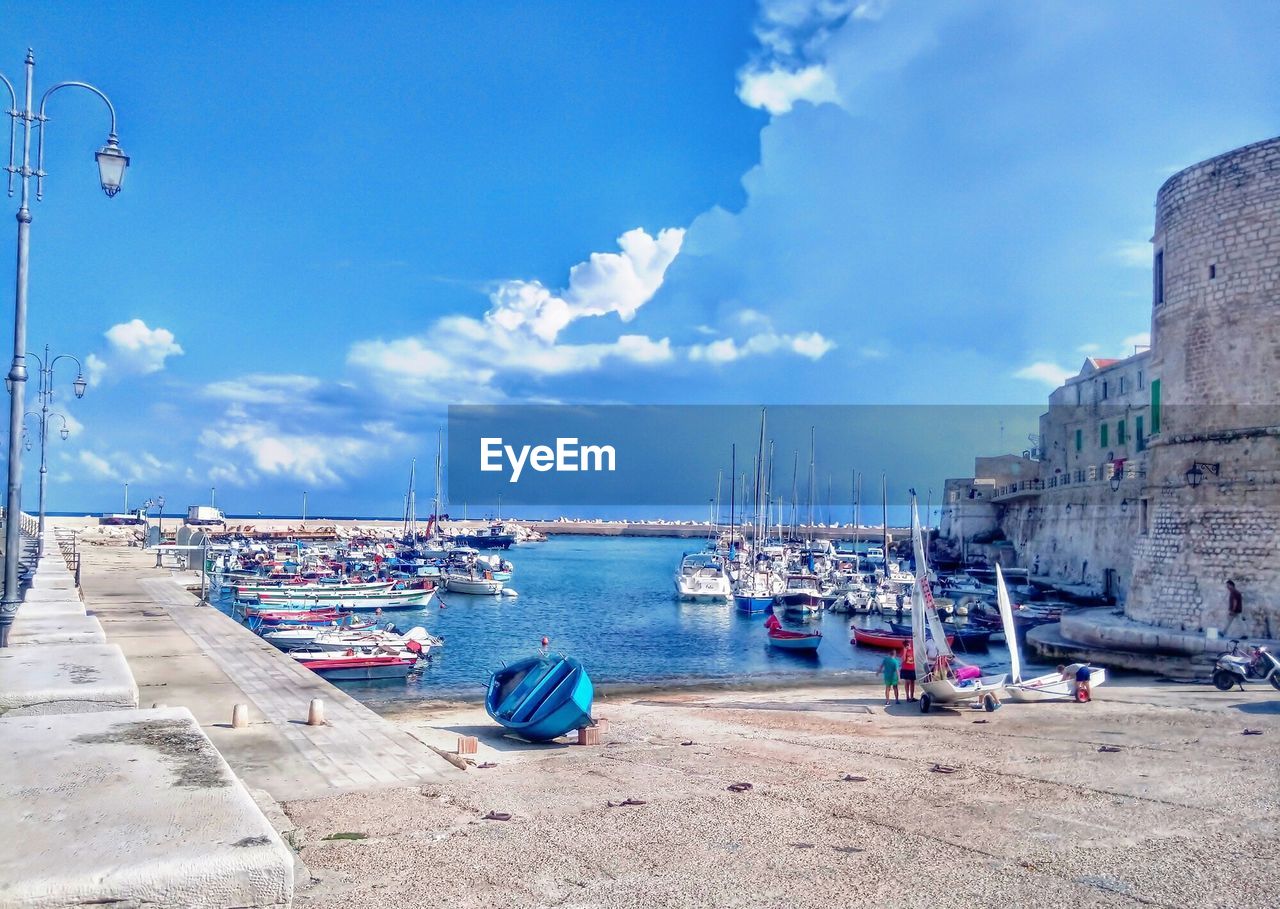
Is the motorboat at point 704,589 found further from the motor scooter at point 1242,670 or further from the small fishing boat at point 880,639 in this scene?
the motor scooter at point 1242,670

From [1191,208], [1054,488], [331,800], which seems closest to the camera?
[331,800]

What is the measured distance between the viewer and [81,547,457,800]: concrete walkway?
35.2ft

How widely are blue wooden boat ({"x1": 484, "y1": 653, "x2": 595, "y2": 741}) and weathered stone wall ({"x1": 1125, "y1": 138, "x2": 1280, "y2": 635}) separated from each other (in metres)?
16.3

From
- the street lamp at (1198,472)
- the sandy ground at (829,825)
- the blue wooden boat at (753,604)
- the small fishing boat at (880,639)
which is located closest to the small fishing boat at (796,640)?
the small fishing boat at (880,639)

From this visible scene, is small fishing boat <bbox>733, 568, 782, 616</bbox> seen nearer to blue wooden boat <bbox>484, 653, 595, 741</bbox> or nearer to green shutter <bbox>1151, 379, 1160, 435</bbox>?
green shutter <bbox>1151, 379, 1160, 435</bbox>

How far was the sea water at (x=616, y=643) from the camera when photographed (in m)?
27.8

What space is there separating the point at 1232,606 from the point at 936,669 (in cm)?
813

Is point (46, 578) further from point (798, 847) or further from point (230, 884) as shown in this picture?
point (230, 884)

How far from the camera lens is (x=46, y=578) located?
64.1 feet

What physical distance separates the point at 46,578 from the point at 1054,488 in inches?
1876

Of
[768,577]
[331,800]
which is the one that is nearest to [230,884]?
[331,800]

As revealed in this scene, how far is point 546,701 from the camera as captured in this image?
1504 centimetres

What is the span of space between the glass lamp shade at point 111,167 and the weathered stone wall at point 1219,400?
78.1ft

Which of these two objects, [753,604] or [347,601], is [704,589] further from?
[347,601]
